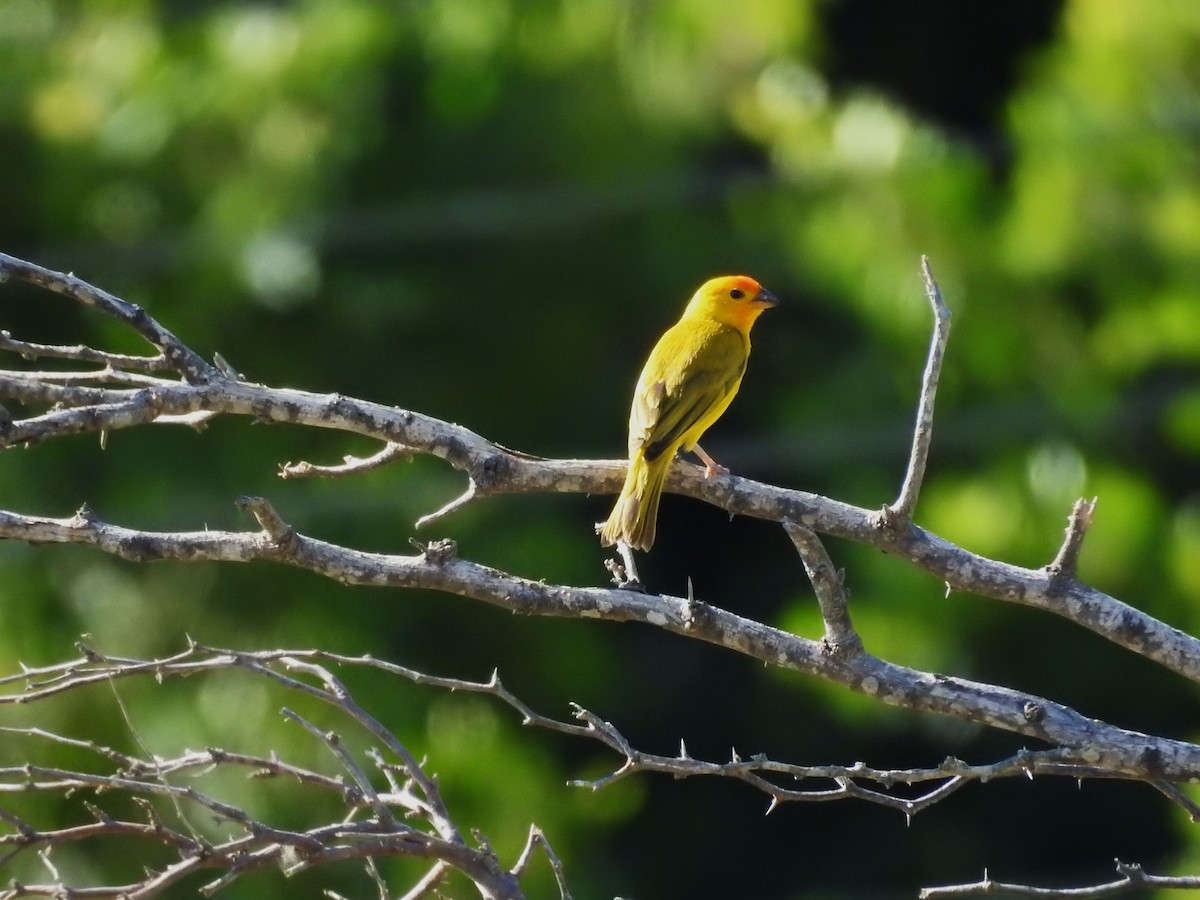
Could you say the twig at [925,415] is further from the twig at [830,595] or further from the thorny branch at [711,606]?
the twig at [830,595]

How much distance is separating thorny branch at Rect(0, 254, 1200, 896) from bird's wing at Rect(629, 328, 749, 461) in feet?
4.32

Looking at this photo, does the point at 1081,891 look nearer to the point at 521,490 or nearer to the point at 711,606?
the point at 711,606

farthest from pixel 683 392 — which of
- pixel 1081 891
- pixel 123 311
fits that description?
pixel 1081 891

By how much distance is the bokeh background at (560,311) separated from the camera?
7.34 meters

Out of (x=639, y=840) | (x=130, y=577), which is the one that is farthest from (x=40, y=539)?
(x=639, y=840)

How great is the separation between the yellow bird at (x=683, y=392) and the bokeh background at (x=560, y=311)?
1607 mm

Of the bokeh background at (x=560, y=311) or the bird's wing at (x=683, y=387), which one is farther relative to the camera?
the bokeh background at (x=560, y=311)

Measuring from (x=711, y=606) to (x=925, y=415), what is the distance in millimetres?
409

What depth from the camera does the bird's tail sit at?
3.52m

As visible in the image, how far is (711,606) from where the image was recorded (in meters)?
2.56

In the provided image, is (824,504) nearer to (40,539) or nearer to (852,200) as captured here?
(40,539)

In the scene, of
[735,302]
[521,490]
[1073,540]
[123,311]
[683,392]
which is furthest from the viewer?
[735,302]

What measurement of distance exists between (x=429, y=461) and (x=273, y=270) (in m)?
1.15

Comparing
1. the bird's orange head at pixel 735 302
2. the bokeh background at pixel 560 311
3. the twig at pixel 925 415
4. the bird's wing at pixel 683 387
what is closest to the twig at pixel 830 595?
the twig at pixel 925 415
